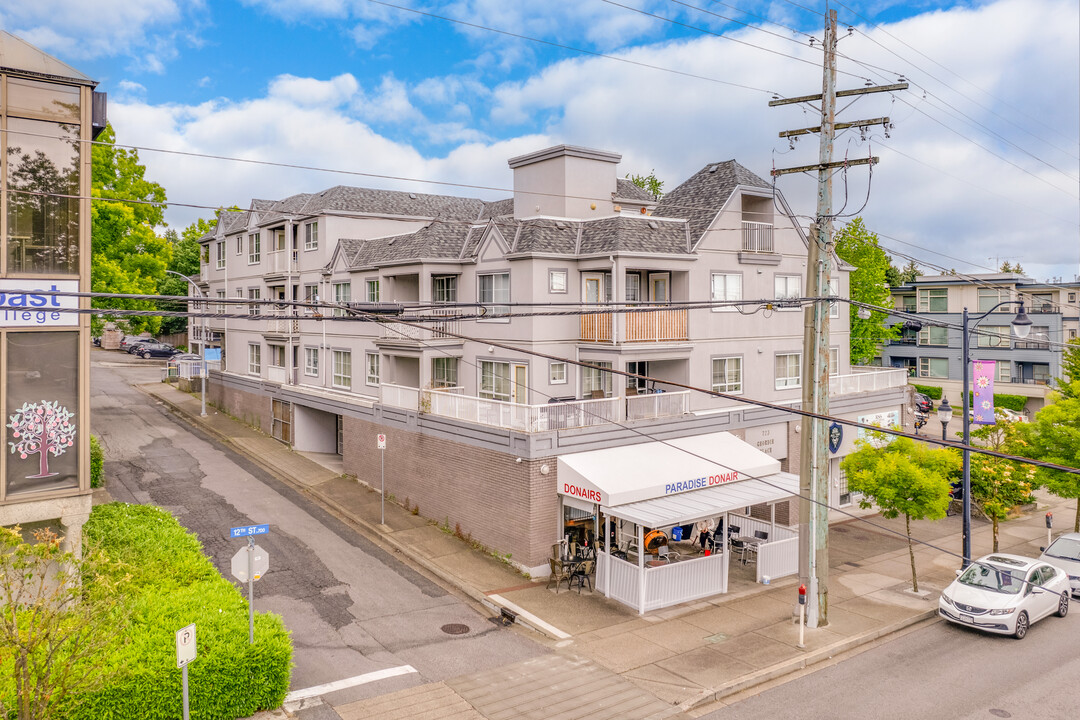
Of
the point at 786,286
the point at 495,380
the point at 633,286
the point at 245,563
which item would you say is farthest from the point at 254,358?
the point at 245,563

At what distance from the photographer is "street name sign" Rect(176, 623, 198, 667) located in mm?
10852

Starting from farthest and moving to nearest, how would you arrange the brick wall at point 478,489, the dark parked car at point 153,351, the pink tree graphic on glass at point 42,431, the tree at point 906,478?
1. the dark parked car at point 153,351
2. the brick wall at point 478,489
3. the tree at point 906,478
4. the pink tree graphic on glass at point 42,431

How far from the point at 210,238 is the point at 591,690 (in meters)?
41.2

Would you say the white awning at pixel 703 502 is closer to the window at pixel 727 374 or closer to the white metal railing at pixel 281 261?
the window at pixel 727 374

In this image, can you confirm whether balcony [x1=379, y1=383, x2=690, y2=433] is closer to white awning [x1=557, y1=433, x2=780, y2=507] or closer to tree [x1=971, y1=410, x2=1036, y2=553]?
white awning [x1=557, y1=433, x2=780, y2=507]

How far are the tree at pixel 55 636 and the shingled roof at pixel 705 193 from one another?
20.8m

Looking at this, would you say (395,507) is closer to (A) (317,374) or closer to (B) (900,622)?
(A) (317,374)

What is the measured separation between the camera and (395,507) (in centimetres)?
2595

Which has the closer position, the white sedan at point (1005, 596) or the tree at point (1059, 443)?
the white sedan at point (1005, 596)

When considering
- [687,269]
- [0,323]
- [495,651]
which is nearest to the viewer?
[0,323]

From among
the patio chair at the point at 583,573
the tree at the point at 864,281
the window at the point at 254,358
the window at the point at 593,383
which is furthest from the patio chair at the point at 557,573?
the tree at the point at 864,281

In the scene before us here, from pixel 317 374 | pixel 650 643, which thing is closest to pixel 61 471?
pixel 650 643

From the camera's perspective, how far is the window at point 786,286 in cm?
2889

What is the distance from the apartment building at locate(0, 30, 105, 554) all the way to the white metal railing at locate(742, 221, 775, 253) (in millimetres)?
20899
